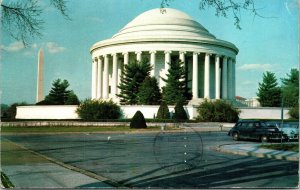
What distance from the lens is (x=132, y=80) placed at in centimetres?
5844

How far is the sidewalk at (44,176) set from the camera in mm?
10422

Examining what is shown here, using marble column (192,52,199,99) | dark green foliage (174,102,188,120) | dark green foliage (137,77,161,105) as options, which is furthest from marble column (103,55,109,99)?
dark green foliage (174,102,188,120)

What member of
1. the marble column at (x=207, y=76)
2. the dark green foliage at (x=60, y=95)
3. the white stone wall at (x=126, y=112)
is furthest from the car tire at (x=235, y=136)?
the marble column at (x=207, y=76)

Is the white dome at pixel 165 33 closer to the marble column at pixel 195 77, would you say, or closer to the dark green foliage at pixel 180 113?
the marble column at pixel 195 77

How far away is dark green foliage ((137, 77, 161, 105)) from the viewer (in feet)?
184

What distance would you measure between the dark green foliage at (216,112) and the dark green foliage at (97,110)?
10.2 metres

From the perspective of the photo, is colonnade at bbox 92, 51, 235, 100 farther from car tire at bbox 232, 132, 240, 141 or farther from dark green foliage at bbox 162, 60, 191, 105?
car tire at bbox 232, 132, 240, 141

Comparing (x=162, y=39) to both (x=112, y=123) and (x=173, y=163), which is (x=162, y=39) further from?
(x=173, y=163)

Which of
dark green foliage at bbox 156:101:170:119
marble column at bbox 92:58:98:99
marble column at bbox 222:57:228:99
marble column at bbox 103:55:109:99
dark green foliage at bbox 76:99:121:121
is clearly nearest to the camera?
dark green foliage at bbox 76:99:121:121

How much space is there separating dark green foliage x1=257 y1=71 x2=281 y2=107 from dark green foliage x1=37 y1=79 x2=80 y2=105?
26.7 m

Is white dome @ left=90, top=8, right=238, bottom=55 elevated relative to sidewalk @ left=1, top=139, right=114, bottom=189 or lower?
elevated

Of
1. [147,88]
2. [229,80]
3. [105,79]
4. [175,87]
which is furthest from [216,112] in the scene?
[229,80]

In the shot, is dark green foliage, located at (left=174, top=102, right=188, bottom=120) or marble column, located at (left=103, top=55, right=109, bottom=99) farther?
marble column, located at (left=103, top=55, right=109, bottom=99)

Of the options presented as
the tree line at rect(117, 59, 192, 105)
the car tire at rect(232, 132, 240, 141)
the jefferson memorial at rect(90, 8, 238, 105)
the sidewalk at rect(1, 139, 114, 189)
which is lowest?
the sidewalk at rect(1, 139, 114, 189)
